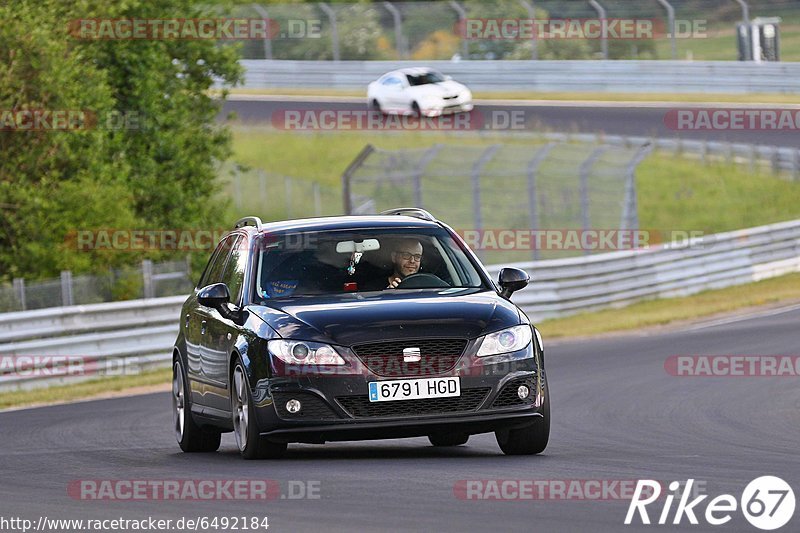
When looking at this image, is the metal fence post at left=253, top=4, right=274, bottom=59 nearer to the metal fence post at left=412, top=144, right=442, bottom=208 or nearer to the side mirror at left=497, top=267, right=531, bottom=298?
the metal fence post at left=412, top=144, right=442, bottom=208

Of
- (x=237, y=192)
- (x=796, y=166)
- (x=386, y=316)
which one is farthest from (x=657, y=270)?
(x=386, y=316)

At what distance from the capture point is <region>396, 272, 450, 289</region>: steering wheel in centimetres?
1082

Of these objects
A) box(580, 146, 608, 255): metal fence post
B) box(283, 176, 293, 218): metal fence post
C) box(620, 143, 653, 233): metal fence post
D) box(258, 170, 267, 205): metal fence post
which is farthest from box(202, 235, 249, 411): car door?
box(258, 170, 267, 205): metal fence post

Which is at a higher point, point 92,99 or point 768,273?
point 92,99

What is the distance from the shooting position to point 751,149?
41.2 metres

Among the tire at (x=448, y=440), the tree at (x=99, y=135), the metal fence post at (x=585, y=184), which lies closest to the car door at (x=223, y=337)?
the tire at (x=448, y=440)

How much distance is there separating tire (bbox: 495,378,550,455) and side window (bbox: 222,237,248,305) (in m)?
1.99

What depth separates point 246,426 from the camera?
1027 cm

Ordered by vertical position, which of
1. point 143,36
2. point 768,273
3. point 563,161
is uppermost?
point 143,36

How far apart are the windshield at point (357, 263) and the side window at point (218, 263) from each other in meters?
0.98

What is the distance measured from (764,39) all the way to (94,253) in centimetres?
2299

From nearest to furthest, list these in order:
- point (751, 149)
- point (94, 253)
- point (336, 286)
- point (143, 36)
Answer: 1. point (336, 286)
2. point (94, 253)
3. point (143, 36)
4. point (751, 149)

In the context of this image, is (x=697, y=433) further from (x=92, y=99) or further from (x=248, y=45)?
(x=248, y=45)

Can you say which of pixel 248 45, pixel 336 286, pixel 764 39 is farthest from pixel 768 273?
pixel 248 45
